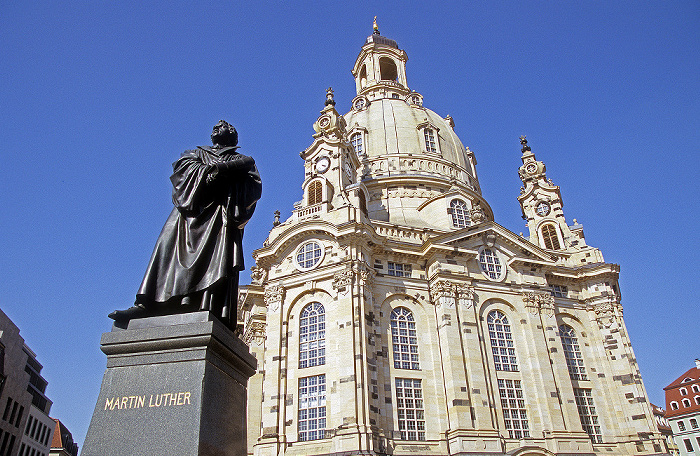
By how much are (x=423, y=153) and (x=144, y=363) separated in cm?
4664

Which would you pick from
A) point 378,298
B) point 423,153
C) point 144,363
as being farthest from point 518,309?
point 144,363

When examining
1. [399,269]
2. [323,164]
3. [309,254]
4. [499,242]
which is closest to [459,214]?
[499,242]

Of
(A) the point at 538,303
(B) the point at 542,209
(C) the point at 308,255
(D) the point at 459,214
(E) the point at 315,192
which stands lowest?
(A) the point at 538,303

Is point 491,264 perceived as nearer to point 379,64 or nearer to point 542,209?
point 542,209

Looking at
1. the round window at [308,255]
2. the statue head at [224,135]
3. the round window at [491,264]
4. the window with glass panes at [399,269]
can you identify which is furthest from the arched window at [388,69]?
the statue head at [224,135]

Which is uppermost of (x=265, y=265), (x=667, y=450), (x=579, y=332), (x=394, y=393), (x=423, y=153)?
(x=423, y=153)

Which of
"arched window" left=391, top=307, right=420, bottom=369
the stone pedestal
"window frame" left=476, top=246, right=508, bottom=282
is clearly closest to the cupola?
"window frame" left=476, top=246, right=508, bottom=282

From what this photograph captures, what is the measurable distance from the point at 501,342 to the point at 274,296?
51.4 feet

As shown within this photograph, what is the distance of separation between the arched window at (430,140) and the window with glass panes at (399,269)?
1949 cm

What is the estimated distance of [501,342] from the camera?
3438 centimetres

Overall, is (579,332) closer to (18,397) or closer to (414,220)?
(414,220)

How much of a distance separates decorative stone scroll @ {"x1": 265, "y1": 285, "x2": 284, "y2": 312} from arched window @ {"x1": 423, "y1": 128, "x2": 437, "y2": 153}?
2522 centimetres

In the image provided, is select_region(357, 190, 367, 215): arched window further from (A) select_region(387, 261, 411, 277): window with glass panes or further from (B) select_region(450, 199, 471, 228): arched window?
(B) select_region(450, 199, 471, 228): arched window

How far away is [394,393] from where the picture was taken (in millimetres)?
30672
